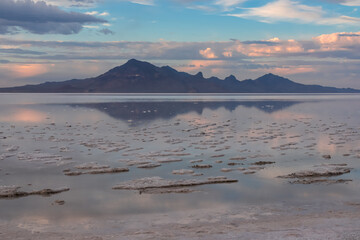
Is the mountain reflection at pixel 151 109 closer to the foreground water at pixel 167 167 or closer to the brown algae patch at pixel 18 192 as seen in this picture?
the foreground water at pixel 167 167

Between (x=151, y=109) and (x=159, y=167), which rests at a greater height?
(x=151, y=109)

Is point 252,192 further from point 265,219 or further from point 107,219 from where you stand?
point 107,219

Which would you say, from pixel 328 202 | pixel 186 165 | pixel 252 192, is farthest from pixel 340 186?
pixel 186 165

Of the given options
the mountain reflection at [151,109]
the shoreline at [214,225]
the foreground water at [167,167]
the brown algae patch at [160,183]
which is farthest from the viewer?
the mountain reflection at [151,109]

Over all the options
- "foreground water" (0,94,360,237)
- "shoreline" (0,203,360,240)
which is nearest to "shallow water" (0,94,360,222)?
"foreground water" (0,94,360,237)

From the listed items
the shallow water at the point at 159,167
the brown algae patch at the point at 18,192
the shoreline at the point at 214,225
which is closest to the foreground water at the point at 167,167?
the shallow water at the point at 159,167

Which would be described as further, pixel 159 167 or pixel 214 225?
pixel 159 167

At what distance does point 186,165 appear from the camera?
1761cm

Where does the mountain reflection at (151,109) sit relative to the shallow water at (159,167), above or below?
above

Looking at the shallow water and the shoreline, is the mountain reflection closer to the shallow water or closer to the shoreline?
the shallow water

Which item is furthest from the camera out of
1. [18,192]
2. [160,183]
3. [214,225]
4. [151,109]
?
[151,109]

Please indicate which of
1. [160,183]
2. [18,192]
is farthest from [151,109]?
[18,192]

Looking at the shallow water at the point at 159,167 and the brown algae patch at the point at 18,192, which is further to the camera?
the brown algae patch at the point at 18,192

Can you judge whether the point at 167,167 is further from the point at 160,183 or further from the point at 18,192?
the point at 18,192
